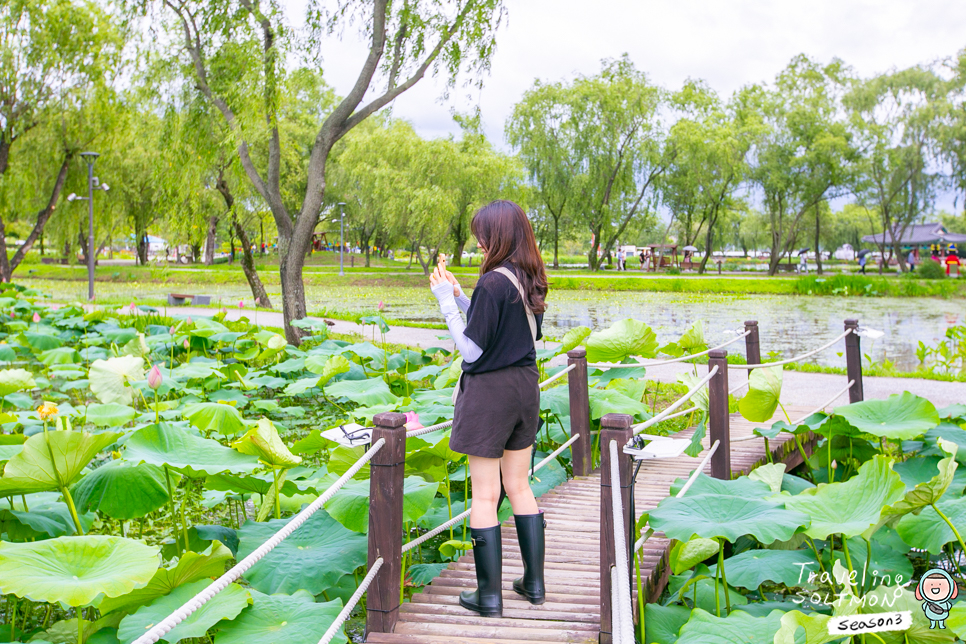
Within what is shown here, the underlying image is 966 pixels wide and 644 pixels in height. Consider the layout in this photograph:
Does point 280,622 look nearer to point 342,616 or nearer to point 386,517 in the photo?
point 342,616

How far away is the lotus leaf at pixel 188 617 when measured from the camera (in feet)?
6.50

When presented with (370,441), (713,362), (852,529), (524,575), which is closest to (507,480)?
(524,575)

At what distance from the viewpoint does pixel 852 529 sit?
2.39 metres

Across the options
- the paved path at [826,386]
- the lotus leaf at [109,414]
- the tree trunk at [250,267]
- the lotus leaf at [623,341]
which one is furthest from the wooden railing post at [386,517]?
the tree trunk at [250,267]

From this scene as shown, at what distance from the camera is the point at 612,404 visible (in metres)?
4.41

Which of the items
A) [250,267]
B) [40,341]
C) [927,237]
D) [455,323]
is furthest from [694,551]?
[927,237]

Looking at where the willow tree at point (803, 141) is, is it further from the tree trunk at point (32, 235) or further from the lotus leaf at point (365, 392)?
the lotus leaf at point (365, 392)

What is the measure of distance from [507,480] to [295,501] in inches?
50.6

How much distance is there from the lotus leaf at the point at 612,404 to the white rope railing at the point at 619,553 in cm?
210

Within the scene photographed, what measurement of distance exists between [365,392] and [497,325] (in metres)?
2.67

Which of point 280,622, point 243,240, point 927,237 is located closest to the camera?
point 280,622

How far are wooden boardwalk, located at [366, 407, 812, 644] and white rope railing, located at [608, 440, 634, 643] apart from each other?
342mm

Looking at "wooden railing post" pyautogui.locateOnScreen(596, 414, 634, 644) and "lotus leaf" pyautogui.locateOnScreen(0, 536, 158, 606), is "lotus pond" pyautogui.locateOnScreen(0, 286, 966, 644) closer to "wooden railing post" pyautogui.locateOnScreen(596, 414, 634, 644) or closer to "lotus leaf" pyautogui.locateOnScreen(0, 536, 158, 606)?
"lotus leaf" pyautogui.locateOnScreen(0, 536, 158, 606)

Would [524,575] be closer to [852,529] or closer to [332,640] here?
[332,640]
